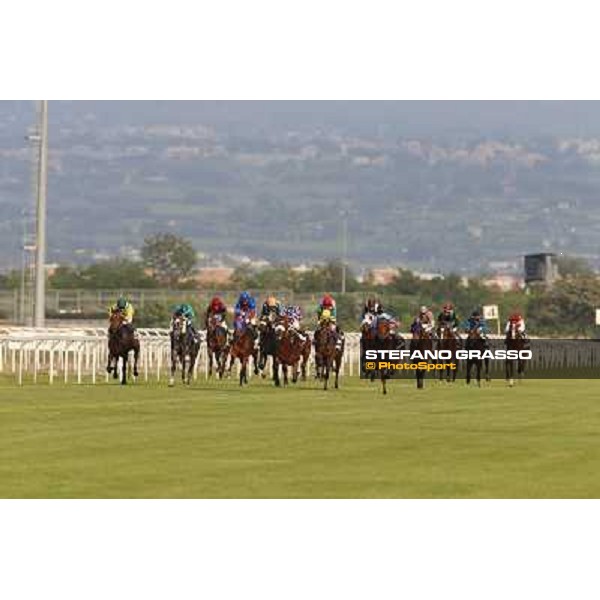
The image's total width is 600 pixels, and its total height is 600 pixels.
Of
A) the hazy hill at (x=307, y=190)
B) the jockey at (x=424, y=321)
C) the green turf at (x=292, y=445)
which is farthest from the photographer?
the hazy hill at (x=307, y=190)

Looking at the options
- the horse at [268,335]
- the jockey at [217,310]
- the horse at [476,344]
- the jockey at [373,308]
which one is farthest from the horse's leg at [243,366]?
the horse at [476,344]

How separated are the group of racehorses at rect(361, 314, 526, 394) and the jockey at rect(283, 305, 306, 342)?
0.99 metres

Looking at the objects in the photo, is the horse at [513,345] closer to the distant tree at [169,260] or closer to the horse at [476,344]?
the horse at [476,344]

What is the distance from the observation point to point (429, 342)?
35.3m

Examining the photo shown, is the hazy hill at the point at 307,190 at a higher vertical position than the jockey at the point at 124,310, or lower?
higher

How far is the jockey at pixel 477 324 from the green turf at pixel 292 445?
4010 millimetres

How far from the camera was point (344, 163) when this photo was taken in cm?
18362

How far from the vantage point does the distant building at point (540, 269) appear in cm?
8142

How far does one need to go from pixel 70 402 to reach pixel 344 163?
155 m

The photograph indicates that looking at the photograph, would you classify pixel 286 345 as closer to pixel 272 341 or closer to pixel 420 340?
pixel 272 341

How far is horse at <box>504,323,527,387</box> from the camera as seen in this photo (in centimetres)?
3706

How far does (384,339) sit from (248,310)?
2180 millimetres

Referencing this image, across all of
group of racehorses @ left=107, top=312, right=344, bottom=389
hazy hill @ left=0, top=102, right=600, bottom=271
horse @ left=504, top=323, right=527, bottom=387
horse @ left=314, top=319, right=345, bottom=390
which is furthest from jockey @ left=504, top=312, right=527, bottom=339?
hazy hill @ left=0, top=102, right=600, bottom=271

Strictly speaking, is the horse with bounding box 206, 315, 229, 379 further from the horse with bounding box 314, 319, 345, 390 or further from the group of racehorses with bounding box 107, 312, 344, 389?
the horse with bounding box 314, 319, 345, 390
